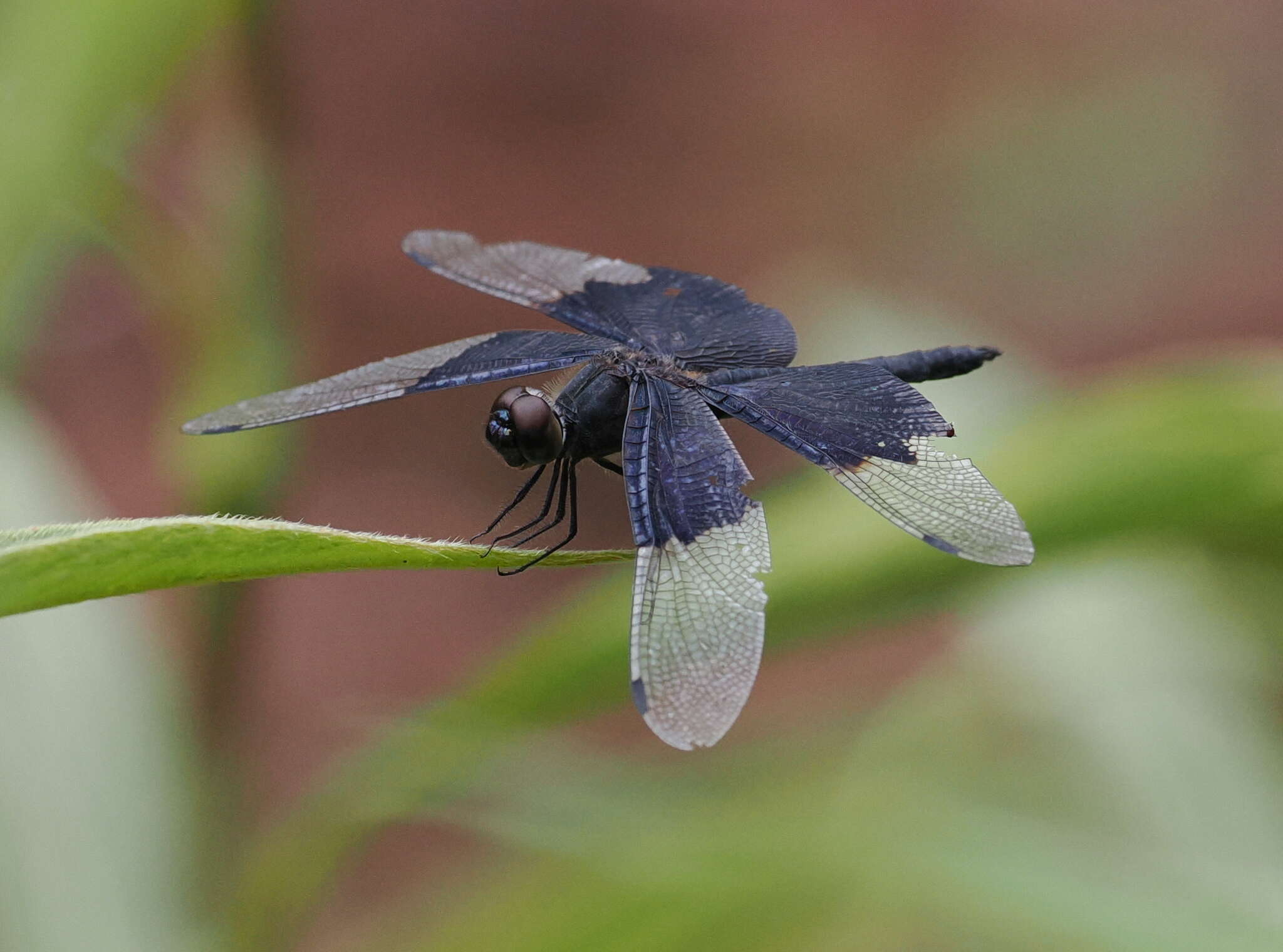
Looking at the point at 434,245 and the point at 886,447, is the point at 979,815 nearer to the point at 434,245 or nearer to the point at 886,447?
the point at 886,447

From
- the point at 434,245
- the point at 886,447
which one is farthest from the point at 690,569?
the point at 434,245

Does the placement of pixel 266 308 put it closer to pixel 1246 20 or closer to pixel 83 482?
pixel 83 482

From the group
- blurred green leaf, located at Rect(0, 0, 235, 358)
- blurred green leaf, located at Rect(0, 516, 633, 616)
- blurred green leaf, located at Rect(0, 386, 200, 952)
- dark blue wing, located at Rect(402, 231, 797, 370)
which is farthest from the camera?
dark blue wing, located at Rect(402, 231, 797, 370)

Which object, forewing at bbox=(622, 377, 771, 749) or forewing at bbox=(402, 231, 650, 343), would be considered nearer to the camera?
forewing at bbox=(622, 377, 771, 749)

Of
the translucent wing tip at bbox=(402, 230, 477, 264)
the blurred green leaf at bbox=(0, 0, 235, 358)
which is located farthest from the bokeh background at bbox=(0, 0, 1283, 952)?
the translucent wing tip at bbox=(402, 230, 477, 264)

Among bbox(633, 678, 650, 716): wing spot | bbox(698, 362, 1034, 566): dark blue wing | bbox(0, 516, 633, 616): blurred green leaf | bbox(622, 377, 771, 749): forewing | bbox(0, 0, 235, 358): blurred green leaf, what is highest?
bbox(0, 0, 235, 358): blurred green leaf

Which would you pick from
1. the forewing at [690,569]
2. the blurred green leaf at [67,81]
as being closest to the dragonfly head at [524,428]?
the forewing at [690,569]

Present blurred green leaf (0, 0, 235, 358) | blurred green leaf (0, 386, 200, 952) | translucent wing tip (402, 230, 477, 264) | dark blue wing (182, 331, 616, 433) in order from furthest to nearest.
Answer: translucent wing tip (402, 230, 477, 264)
blurred green leaf (0, 386, 200, 952)
blurred green leaf (0, 0, 235, 358)
dark blue wing (182, 331, 616, 433)

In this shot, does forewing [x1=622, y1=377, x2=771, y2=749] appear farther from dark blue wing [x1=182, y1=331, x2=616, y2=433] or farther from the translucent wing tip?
the translucent wing tip
